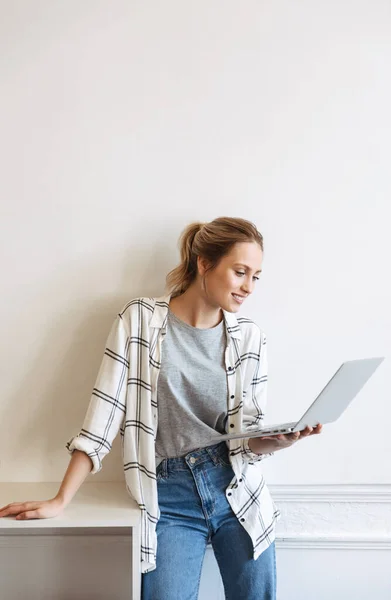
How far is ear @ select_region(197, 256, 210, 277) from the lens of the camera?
5.50 feet

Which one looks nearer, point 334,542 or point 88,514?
point 88,514

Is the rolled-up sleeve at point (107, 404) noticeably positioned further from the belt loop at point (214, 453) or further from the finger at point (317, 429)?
the finger at point (317, 429)

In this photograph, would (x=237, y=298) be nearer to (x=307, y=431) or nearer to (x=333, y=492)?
(x=307, y=431)

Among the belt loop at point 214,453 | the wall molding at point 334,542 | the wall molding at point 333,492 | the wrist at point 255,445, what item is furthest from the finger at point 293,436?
the wall molding at point 334,542

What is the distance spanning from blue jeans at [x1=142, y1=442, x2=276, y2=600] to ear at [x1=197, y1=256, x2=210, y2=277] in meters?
0.47

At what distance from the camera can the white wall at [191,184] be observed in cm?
184

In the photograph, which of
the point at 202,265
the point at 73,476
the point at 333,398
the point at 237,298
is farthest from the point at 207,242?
the point at 73,476

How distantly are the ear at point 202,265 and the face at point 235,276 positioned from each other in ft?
0.06

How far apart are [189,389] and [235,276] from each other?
32 centimetres

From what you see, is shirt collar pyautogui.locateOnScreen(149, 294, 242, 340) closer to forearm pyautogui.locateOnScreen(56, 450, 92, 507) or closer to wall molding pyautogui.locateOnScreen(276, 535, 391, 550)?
forearm pyautogui.locateOnScreen(56, 450, 92, 507)

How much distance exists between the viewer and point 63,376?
6.08 feet

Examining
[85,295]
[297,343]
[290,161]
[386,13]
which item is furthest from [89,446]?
[386,13]

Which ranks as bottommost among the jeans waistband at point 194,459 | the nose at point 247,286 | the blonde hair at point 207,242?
the jeans waistband at point 194,459

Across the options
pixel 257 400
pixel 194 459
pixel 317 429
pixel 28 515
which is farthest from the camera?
pixel 257 400
